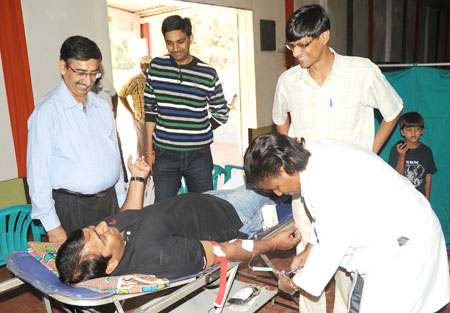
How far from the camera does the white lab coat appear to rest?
4.40ft

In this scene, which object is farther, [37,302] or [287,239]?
[37,302]

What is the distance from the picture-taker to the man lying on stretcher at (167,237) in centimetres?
177

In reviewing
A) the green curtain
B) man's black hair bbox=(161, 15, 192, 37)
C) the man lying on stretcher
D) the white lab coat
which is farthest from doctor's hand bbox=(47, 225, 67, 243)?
the green curtain

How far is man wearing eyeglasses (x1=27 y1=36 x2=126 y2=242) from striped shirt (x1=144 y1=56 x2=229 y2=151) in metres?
0.62

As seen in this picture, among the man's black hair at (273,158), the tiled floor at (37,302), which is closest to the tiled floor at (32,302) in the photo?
the tiled floor at (37,302)

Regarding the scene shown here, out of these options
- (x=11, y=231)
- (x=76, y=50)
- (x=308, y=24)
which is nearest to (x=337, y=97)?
(x=308, y=24)

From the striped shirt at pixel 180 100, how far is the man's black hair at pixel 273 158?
1.44m

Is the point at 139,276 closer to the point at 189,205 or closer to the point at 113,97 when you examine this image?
the point at 189,205

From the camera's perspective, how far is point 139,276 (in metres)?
1.82

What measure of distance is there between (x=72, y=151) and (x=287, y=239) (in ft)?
4.39

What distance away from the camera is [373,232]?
1.40m

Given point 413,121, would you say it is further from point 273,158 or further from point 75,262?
point 75,262

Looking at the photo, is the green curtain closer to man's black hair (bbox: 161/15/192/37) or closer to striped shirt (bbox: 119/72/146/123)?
man's black hair (bbox: 161/15/192/37)

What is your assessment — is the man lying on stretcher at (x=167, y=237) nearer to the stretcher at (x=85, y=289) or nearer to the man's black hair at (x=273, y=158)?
the stretcher at (x=85, y=289)
